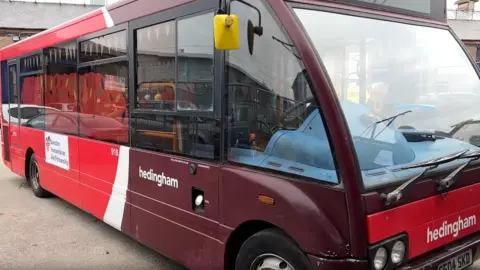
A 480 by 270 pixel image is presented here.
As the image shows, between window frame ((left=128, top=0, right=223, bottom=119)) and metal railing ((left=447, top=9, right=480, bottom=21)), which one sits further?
metal railing ((left=447, top=9, right=480, bottom=21))

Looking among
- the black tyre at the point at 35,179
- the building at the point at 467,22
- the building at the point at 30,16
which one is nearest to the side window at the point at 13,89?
the black tyre at the point at 35,179

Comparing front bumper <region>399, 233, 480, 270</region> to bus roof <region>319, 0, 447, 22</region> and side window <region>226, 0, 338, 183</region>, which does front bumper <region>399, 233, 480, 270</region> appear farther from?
bus roof <region>319, 0, 447, 22</region>

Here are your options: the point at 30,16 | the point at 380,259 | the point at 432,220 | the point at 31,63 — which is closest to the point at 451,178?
the point at 432,220

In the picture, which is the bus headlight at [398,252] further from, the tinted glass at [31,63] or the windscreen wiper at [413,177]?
the tinted glass at [31,63]

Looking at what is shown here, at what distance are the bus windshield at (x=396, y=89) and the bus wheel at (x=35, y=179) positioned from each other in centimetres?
583

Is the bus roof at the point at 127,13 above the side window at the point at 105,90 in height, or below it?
above

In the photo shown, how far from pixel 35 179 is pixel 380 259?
638cm

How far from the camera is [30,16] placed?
75.6ft

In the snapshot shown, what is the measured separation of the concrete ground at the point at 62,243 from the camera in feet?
14.1

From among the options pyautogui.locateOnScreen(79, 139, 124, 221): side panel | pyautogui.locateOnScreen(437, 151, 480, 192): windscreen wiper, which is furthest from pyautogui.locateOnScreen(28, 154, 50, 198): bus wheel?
pyautogui.locateOnScreen(437, 151, 480, 192): windscreen wiper

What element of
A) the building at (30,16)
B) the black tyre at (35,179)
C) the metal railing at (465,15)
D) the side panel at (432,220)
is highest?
the metal railing at (465,15)

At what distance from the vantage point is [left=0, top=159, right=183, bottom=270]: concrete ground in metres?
4.31

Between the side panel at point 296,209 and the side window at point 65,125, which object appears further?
the side window at point 65,125

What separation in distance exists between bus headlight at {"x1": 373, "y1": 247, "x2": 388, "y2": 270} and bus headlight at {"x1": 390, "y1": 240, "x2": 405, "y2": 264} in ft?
0.20
